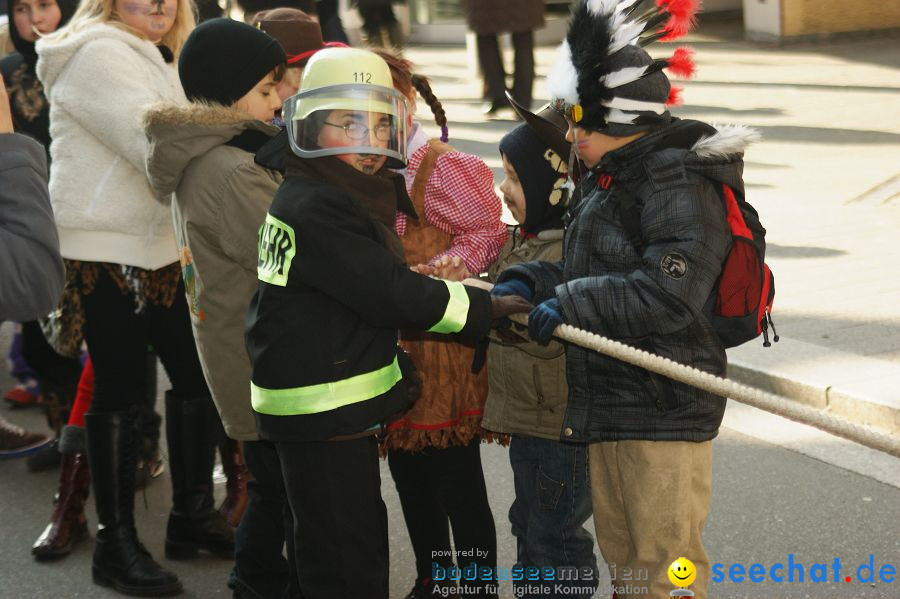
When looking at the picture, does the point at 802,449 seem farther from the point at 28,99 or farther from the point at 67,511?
the point at 28,99

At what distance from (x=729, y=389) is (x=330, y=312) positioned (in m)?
0.96

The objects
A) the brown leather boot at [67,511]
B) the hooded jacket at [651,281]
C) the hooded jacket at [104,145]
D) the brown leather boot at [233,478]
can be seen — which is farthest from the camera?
the brown leather boot at [233,478]

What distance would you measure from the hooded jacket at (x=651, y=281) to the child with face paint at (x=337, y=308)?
0.23m

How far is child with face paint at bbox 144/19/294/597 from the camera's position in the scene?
3.47 metres

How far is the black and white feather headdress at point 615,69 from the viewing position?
2.96 m

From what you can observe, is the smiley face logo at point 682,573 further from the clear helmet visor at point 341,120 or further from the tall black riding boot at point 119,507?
the tall black riding boot at point 119,507

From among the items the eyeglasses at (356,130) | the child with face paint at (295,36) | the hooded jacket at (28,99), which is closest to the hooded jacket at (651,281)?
the eyeglasses at (356,130)

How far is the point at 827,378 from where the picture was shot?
5.29 meters

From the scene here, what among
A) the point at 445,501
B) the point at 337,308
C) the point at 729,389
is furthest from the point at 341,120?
the point at 445,501

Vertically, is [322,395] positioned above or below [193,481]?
above

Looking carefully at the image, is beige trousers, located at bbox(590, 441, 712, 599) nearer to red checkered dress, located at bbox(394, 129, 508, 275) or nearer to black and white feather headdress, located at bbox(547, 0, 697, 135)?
red checkered dress, located at bbox(394, 129, 508, 275)

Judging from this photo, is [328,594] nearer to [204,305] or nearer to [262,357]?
[262,357]

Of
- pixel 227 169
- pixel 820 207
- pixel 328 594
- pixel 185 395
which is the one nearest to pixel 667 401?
pixel 328 594

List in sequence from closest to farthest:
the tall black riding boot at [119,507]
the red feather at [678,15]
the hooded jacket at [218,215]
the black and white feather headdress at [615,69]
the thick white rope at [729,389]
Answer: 1. the thick white rope at [729,389]
2. the black and white feather headdress at [615,69]
3. the red feather at [678,15]
4. the hooded jacket at [218,215]
5. the tall black riding boot at [119,507]
